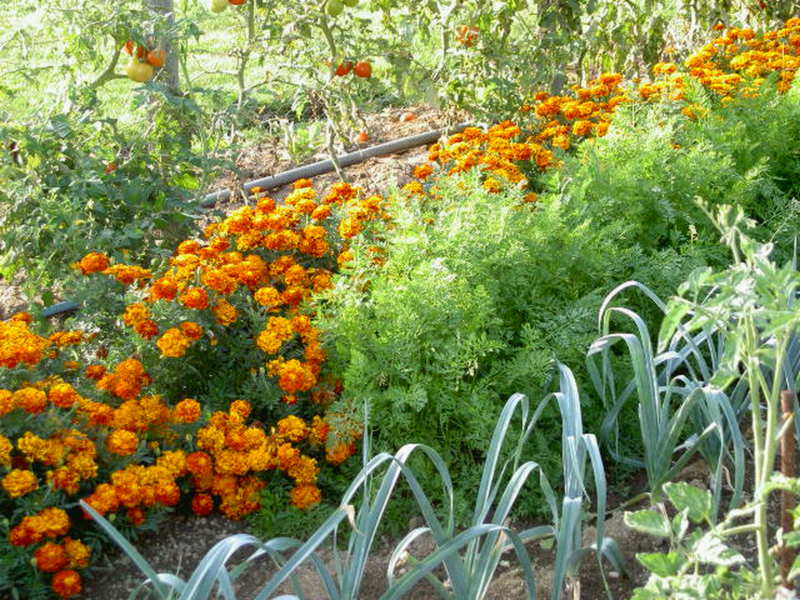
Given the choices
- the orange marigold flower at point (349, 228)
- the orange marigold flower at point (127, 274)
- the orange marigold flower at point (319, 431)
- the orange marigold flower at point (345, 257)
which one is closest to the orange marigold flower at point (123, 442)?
the orange marigold flower at point (319, 431)

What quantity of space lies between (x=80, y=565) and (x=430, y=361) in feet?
3.03

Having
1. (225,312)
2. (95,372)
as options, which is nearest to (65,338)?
(95,372)

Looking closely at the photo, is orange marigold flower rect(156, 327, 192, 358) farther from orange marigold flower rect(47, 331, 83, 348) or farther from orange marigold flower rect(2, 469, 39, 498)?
orange marigold flower rect(2, 469, 39, 498)

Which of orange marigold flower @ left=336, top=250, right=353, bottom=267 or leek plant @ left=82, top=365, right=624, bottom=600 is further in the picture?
orange marigold flower @ left=336, top=250, right=353, bottom=267

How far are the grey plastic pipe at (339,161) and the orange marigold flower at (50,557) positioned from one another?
2.19 meters

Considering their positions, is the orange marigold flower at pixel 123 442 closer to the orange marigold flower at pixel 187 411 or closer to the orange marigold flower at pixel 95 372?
the orange marigold flower at pixel 187 411

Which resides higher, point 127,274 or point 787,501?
point 127,274

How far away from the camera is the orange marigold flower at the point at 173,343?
236 cm

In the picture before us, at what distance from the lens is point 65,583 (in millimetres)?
2041

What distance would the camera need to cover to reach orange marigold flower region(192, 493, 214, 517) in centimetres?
232

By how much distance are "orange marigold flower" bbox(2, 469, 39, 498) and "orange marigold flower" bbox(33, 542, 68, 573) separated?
0.39ft

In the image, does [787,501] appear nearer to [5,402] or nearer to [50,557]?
[50,557]

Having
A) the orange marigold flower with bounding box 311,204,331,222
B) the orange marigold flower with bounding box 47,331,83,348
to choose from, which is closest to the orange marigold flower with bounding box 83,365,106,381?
the orange marigold flower with bounding box 47,331,83,348

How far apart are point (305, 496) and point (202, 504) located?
231 mm
